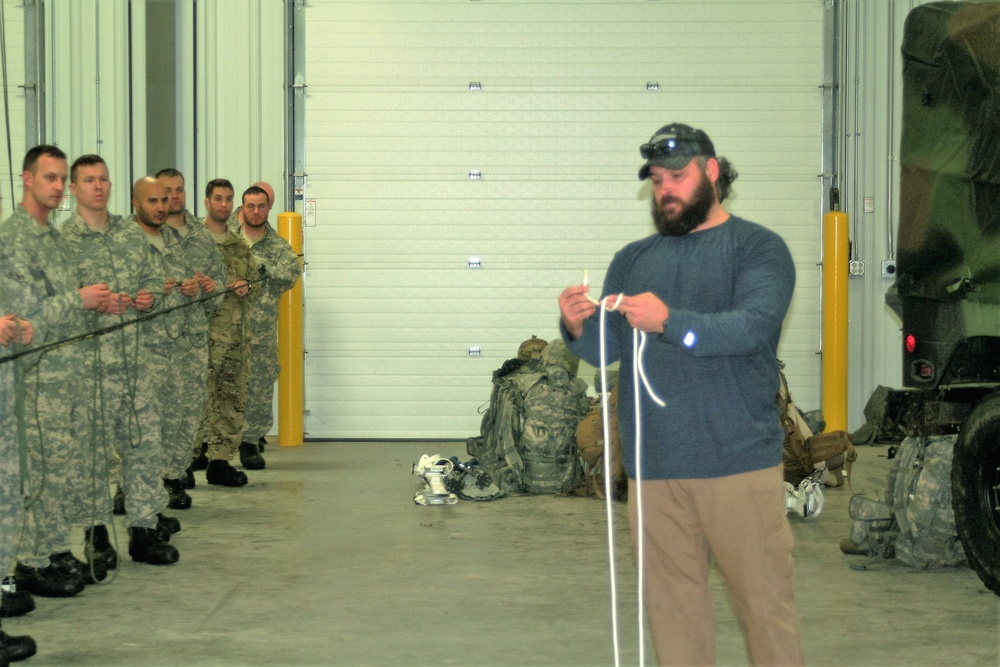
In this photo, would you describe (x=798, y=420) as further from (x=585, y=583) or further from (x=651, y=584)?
(x=651, y=584)

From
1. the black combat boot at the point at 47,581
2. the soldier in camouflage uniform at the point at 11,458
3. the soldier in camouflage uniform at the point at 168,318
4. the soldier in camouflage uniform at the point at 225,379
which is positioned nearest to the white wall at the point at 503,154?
the soldier in camouflage uniform at the point at 225,379

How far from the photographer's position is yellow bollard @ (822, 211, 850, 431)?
37.1ft

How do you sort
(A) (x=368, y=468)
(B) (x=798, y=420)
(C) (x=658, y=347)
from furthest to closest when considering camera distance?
(A) (x=368, y=468)
(B) (x=798, y=420)
(C) (x=658, y=347)

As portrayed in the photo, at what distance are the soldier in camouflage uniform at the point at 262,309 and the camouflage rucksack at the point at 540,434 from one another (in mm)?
1955

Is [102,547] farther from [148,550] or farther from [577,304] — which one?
[577,304]

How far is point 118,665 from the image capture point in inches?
183

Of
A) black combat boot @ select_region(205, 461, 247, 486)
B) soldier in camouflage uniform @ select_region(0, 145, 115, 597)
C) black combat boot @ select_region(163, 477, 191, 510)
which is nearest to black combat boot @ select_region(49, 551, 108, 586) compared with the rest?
soldier in camouflage uniform @ select_region(0, 145, 115, 597)

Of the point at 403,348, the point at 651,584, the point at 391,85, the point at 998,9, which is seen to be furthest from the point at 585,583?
the point at 391,85

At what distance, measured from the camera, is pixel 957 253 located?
226 inches

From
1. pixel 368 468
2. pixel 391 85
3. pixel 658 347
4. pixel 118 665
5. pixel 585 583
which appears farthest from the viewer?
pixel 391 85

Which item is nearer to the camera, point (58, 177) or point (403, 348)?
point (58, 177)

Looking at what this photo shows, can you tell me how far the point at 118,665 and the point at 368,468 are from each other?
5277mm

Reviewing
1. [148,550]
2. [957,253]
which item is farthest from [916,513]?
[148,550]

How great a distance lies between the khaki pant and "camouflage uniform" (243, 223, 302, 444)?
6.77m
